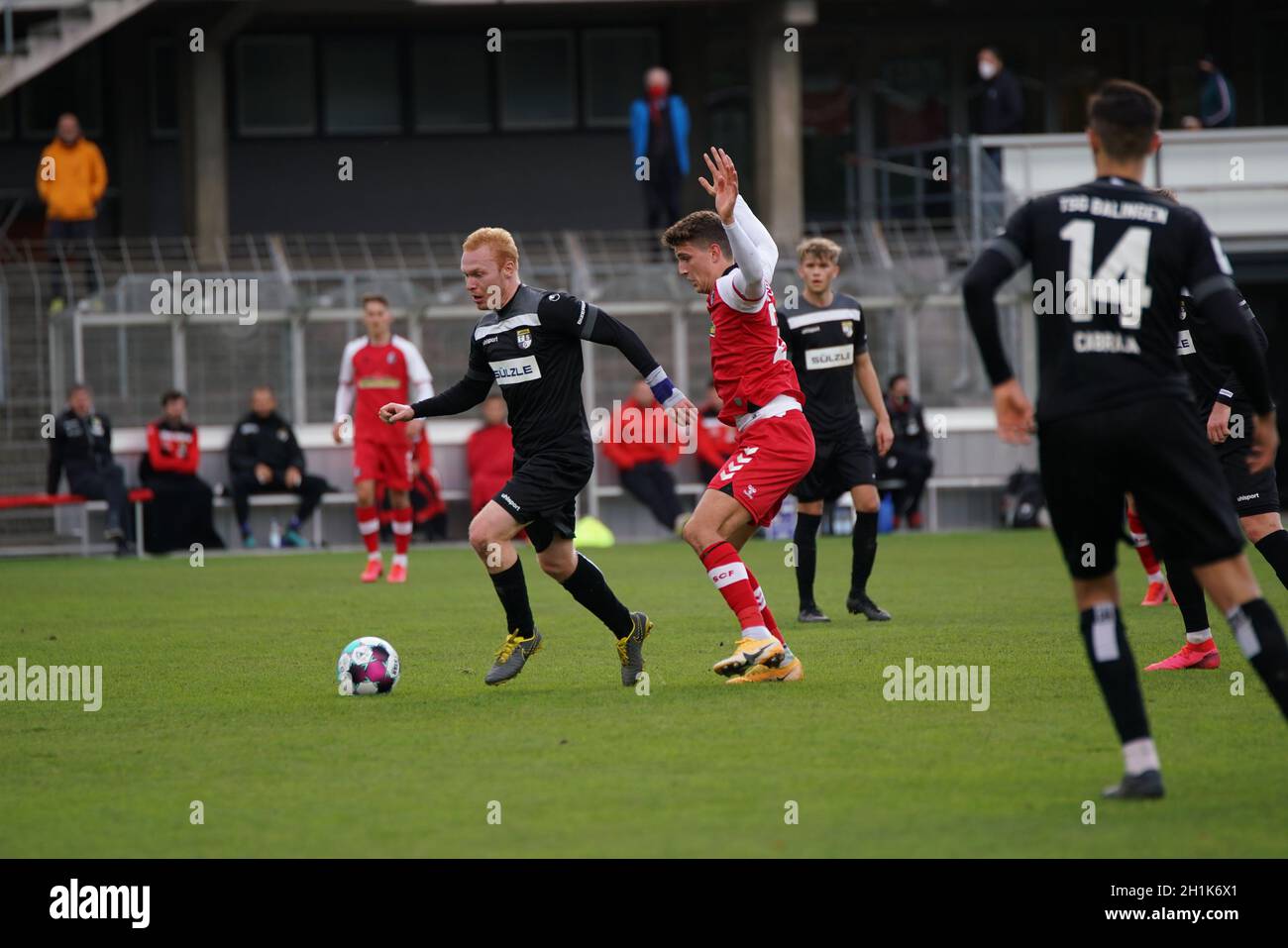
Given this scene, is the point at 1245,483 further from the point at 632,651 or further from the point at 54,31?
the point at 54,31

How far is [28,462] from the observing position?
77.8ft

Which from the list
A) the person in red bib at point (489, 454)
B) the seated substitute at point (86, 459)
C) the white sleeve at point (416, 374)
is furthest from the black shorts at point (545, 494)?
the seated substitute at point (86, 459)

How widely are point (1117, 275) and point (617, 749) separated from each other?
8.25ft

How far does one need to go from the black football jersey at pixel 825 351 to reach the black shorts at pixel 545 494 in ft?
11.6

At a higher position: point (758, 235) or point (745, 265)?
point (758, 235)

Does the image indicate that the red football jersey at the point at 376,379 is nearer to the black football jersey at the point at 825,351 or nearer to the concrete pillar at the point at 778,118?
the black football jersey at the point at 825,351

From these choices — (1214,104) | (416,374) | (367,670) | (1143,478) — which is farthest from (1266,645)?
(1214,104)

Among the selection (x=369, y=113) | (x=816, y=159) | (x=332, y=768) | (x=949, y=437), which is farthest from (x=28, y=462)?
(x=332, y=768)

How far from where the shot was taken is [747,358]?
28.9 ft

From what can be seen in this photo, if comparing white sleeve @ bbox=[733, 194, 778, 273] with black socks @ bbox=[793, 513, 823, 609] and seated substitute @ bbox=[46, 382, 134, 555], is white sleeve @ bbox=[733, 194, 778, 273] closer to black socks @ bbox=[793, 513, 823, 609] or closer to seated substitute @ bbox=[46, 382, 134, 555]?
black socks @ bbox=[793, 513, 823, 609]

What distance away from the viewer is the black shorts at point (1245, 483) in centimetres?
923

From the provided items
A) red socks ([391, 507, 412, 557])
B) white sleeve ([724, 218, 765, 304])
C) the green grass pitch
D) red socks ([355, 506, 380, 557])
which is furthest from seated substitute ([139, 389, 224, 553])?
white sleeve ([724, 218, 765, 304])

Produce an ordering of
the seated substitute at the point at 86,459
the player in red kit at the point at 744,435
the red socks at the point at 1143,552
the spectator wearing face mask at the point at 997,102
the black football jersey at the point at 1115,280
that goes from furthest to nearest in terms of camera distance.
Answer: the spectator wearing face mask at the point at 997,102, the seated substitute at the point at 86,459, the red socks at the point at 1143,552, the player in red kit at the point at 744,435, the black football jersey at the point at 1115,280

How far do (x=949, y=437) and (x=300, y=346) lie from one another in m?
8.31
